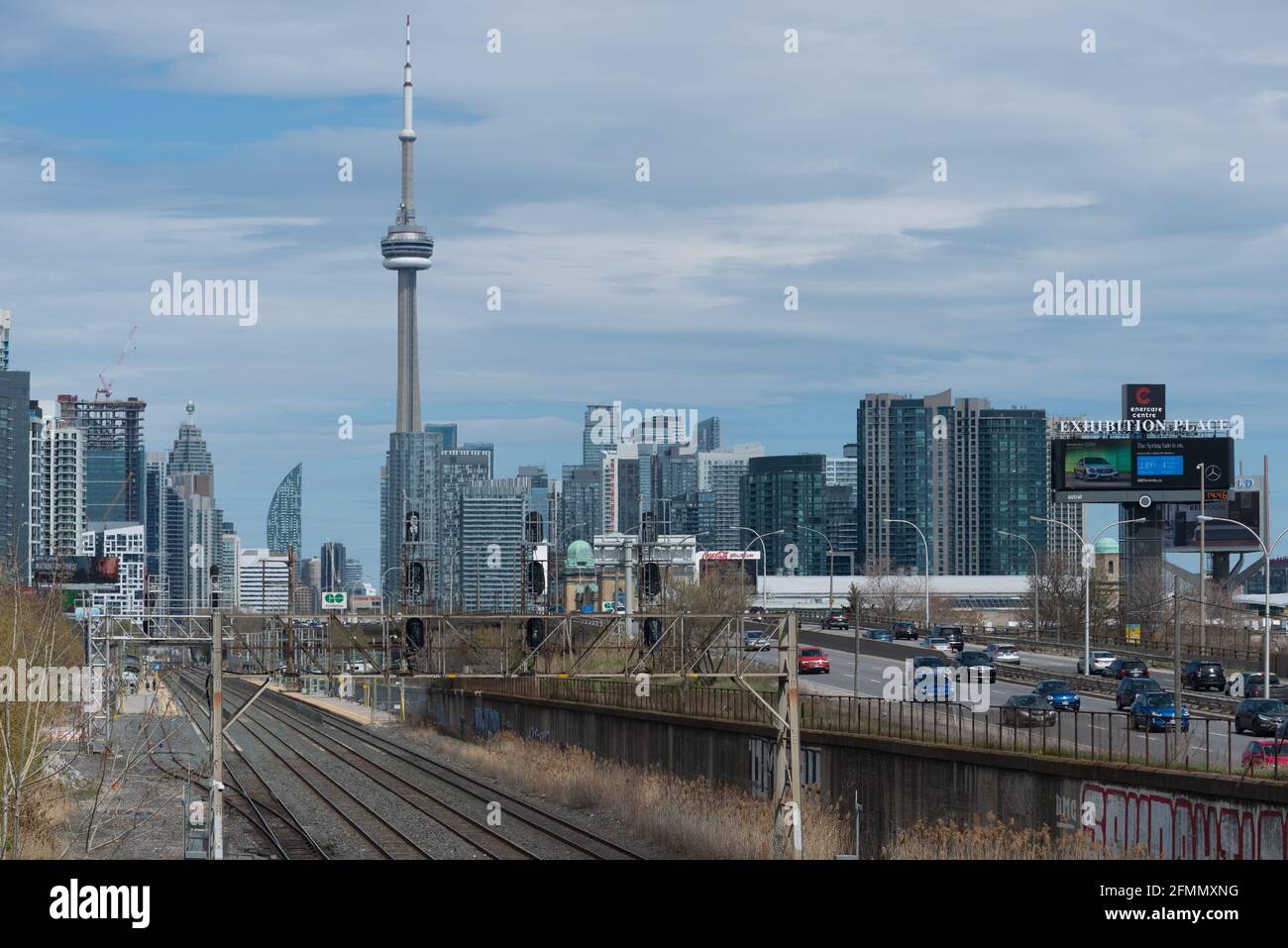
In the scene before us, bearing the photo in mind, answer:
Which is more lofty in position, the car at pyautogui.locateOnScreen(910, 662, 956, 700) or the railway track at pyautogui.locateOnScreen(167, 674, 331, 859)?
the car at pyautogui.locateOnScreen(910, 662, 956, 700)

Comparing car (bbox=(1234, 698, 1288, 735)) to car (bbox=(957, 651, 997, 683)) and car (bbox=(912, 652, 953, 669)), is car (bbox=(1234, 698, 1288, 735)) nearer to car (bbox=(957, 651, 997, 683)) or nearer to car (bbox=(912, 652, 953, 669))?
car (bbox=(957, 651, 997, 683))

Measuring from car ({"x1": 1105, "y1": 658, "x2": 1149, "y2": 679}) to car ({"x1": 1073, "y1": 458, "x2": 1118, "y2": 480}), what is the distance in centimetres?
6096

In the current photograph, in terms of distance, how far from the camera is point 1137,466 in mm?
138875

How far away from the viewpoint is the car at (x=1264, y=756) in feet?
100

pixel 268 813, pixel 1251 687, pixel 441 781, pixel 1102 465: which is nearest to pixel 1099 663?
pixel 1251 687

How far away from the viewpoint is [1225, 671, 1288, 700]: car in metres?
61.7

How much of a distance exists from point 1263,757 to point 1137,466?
111362mm

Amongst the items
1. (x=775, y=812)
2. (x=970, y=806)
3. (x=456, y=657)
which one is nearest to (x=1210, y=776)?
(x=970, y=806)

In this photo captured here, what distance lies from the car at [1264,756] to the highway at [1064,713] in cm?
43

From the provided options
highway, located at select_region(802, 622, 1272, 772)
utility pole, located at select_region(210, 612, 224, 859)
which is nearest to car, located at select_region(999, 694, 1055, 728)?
highway, located at select_region(802, 622, 1272, 772)
